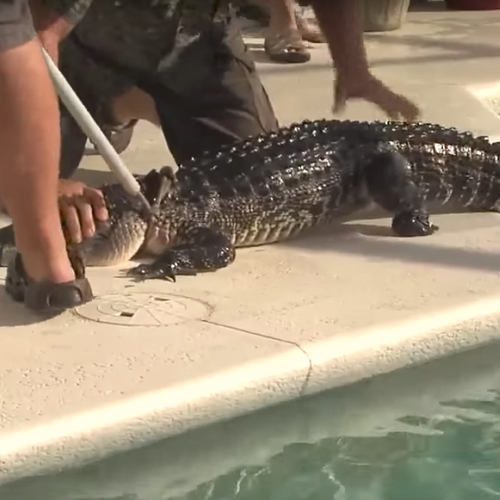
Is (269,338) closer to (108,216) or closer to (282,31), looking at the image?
(108,216)

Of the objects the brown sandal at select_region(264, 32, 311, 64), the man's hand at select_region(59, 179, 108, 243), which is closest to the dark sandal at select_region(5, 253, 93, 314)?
the man's hand at select_region(59, 179, 108, 243)

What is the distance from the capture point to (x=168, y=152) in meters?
4.35

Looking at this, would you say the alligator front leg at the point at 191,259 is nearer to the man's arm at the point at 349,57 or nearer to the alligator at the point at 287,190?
the alligator at the point at 287,190

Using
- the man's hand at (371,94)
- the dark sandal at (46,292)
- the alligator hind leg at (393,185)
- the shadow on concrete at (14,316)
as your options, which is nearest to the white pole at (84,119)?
the dark sandal at (46,292)

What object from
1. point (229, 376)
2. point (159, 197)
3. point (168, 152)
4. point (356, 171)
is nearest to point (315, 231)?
point (356, 171)

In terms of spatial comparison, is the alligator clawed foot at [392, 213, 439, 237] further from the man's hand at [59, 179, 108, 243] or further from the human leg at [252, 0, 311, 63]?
the human leg at [252, 0, 311, 63]

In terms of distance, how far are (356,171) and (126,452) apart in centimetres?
167

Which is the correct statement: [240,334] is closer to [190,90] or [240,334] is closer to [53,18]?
[53,18]

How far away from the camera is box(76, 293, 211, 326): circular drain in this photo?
2.71 metres

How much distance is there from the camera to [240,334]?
8.59ft

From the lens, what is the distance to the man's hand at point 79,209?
2.99 m

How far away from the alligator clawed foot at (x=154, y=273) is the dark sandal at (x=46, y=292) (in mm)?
301

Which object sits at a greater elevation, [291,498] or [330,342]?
[330,342]

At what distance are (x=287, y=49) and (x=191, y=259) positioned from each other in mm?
3177
